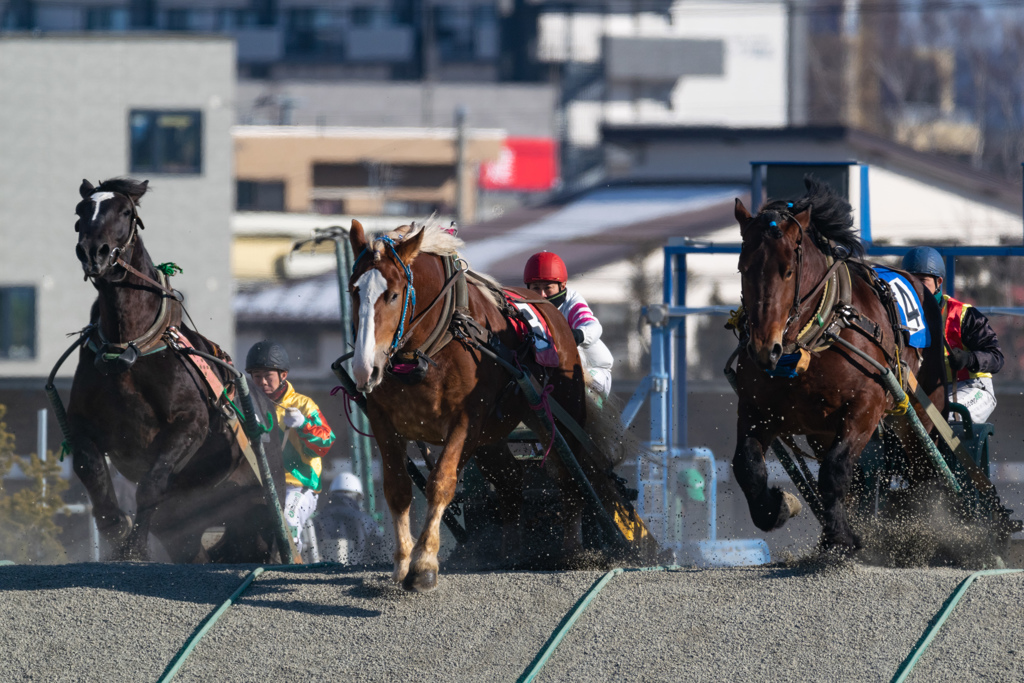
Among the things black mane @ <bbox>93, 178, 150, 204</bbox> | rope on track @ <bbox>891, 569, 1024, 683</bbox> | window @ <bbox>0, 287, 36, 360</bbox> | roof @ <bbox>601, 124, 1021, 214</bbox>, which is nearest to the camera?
rope on track @ <bbox>891, 569, 1024, 683</bbox>

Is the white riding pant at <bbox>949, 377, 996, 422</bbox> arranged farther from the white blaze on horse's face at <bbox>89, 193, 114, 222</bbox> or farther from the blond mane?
the white blaze on horse's face at <bbox>89, 193, 114, 222</bbox>

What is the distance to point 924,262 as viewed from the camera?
7.35 m

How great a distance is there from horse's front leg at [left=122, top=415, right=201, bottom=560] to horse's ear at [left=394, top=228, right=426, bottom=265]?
2015 mm

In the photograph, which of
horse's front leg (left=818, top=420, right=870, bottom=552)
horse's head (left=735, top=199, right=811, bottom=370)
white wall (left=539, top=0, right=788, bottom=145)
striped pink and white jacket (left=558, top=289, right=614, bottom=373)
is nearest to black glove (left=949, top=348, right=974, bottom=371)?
horse's front leg (left=818, top=420, right=870, bottom=552)

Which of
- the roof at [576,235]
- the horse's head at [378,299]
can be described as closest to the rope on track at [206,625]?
the horse's head at [378,299]

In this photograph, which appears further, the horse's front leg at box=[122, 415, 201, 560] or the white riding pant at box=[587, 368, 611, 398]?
the white riding pant at box=[587, 368, 611, 398]

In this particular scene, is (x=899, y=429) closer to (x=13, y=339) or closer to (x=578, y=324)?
(x=578, y=324)

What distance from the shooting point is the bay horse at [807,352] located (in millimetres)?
5668

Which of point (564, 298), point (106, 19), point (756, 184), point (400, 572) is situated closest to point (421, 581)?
point (400, 572)

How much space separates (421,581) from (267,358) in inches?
138

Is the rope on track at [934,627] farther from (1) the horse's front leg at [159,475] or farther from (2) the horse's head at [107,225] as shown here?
(2) the horse's head at [107,225]

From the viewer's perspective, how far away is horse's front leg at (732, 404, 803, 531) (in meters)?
5.99

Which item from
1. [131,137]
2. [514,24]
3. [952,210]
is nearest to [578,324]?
[131,137]

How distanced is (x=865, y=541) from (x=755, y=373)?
1.24 m
